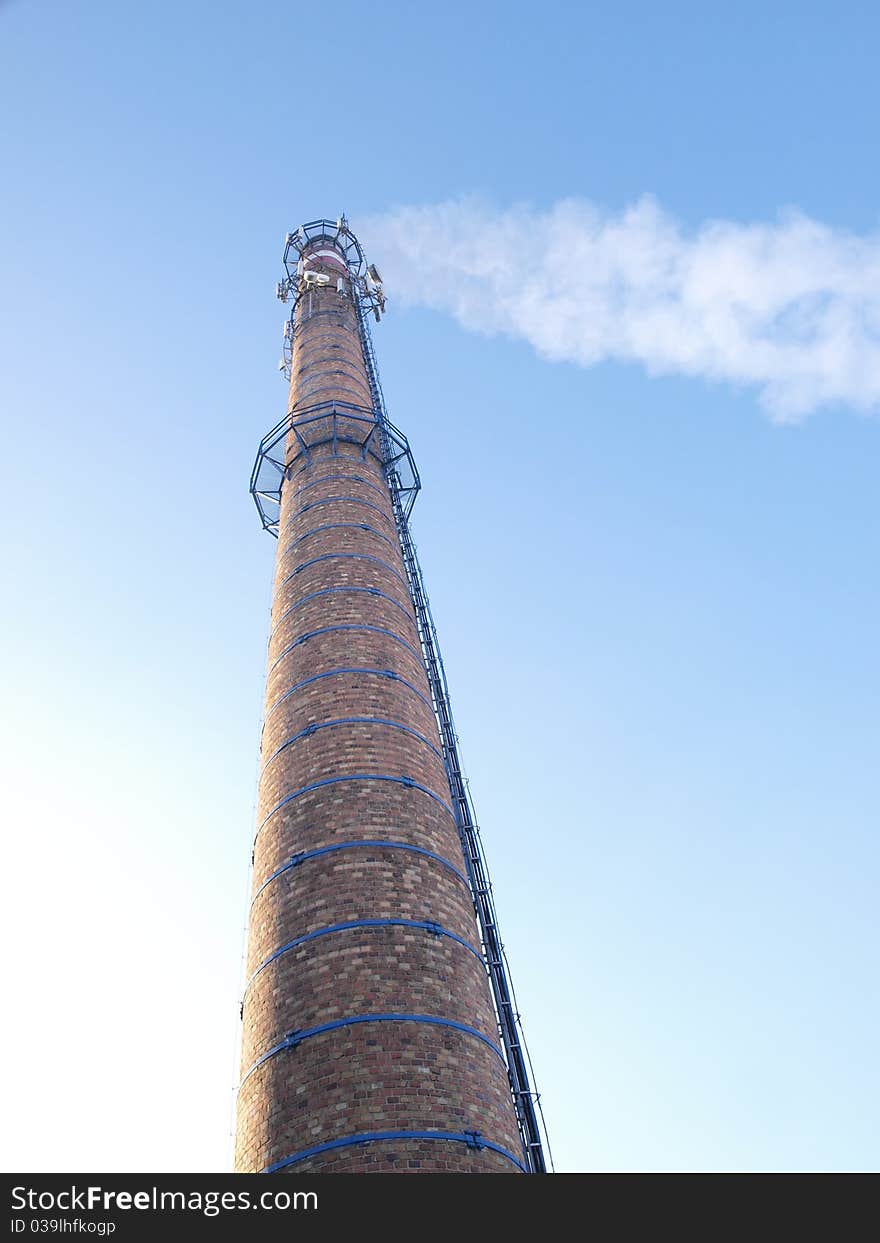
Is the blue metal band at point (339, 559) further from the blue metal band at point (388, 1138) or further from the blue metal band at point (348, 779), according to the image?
the blue metal band at point (388, 1138)

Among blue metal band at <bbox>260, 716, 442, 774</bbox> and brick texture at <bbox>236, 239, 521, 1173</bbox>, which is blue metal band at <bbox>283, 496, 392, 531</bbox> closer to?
brick texture at <bbox>236, 239, 521, 1173</bbox>

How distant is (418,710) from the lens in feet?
41.1

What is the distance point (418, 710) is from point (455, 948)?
3.74 m

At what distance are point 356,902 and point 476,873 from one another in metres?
3.99

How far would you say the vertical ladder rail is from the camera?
10.4 metres

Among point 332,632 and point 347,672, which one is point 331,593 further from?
point 347,672

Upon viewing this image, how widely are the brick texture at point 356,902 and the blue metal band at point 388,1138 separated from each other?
0.04m

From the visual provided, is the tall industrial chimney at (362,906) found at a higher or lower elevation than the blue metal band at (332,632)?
lower

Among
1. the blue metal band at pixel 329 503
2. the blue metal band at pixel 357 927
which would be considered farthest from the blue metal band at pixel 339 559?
the blue metal band at pixel 357 927

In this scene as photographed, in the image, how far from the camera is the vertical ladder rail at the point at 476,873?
10445 mm

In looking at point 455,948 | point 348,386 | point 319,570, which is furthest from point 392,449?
point 455,948

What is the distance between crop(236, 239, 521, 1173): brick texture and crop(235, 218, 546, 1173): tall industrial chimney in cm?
2

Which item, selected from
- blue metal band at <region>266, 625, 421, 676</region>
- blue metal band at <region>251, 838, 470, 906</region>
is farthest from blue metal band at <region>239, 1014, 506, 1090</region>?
blue metal band at <region>266, 625, 421, 676</region>
